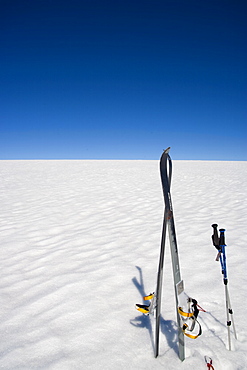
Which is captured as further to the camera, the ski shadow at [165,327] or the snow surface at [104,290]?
the ski shadow at [165,327]

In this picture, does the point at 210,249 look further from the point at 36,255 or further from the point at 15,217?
the point at 15,217

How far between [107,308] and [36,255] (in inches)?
84.9

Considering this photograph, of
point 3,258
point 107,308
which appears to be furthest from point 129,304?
point 3,258

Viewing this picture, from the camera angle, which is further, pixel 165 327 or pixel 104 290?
pixel 104 290

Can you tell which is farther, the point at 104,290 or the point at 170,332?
the point at 104,290

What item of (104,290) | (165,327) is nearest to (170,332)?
(165,327)

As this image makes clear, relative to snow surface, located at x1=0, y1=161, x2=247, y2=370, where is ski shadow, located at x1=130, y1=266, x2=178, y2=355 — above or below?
below

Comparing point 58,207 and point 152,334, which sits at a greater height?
point 58,207

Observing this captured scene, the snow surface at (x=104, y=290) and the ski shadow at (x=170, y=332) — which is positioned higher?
the snow surface at (x=104, y=290)

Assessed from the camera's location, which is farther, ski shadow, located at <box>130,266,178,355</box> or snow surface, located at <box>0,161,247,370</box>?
ski shadow, located at <box>130,266,178,355</box>

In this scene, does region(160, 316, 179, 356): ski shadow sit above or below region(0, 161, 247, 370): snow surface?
below

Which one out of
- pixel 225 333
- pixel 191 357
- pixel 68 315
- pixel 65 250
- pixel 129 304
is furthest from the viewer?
pixel 65 250

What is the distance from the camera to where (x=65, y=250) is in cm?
461

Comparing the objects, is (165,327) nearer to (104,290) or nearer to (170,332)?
(170,332)
